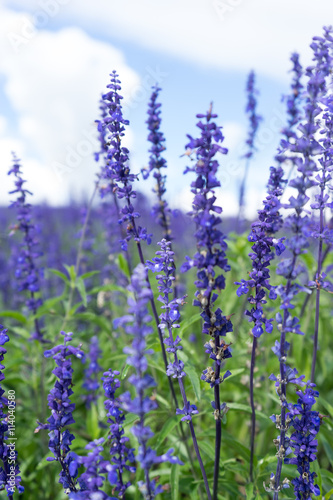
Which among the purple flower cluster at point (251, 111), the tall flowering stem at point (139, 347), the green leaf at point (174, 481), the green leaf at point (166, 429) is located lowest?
the green leaf at point (174, 481)

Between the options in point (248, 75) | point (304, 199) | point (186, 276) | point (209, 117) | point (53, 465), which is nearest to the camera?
point (304, 199)

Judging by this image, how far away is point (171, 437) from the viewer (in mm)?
5047

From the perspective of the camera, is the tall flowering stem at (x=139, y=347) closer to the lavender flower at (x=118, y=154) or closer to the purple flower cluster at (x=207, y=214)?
the purple flower cluster at (x=207, y=214)

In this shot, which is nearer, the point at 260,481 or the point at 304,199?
the point at 304,199

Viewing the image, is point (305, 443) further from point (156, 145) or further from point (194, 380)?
point (156, 145)

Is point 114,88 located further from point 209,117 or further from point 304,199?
point 304,199

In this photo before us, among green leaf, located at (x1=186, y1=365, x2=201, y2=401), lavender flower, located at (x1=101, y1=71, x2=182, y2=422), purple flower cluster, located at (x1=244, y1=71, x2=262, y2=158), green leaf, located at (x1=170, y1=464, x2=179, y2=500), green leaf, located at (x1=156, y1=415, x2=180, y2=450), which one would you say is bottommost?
green leaf, located at (x1=170, y1=464, x2=179, y2=500)

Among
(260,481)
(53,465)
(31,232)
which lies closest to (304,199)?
(260,481)

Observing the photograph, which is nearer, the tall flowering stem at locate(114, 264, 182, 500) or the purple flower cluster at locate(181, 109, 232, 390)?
the tall flowering stem at locate(114, 264, 182, 500)

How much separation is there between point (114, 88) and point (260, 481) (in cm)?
409

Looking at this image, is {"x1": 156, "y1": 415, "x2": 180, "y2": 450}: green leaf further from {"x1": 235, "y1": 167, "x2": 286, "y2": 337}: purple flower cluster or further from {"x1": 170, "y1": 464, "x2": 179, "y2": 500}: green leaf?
{"x1": 235, "y1": 167, "x2": 286, "y2": 337}: purple flower cluster

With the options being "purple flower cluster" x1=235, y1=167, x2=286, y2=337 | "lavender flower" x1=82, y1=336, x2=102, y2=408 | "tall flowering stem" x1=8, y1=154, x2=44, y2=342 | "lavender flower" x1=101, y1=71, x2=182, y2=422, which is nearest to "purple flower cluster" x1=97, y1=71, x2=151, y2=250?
"lavender flower" x1=101, y1=71, x2=182, y2=422

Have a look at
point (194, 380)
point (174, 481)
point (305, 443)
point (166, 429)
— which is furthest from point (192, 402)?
point (305, 443)

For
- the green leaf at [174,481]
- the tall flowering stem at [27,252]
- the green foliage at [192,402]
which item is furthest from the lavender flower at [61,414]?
the tall flowering stem at [27,252]
